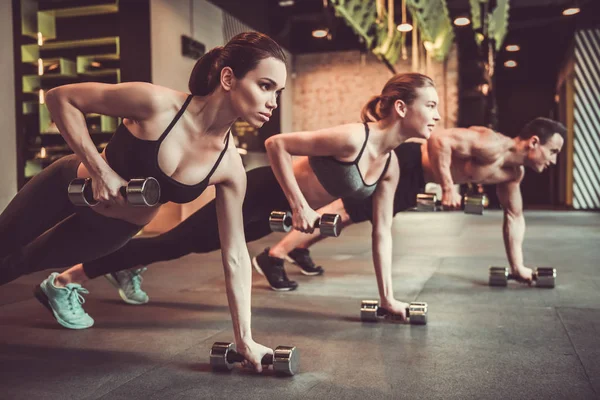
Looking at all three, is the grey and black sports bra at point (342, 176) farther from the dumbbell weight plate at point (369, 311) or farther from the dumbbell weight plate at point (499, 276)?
the dumbbell weight plate at point (499, 276)

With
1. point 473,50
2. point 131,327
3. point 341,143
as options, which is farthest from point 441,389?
point 473,50

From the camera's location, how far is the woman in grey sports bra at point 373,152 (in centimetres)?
219

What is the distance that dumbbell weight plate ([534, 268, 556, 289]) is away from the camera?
3094mm

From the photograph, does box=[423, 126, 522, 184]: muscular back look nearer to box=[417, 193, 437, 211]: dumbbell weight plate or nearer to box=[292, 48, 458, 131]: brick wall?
box=[417, 193, 437, 211]: dumbbell weight plate

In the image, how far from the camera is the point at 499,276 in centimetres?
317

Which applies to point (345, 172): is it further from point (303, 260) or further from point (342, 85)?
point (342, 85)

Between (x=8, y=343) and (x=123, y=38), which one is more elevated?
(x=123, y=38)

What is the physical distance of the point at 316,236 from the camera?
346cm

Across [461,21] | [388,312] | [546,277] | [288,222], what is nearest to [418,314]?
[388,312]

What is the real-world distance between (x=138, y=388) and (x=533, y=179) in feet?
42.7

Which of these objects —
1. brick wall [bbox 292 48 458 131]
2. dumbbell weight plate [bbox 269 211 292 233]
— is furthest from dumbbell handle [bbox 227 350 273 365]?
brick wall [bbox 292 48 458 131]

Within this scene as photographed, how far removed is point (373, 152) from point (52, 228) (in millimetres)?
1258

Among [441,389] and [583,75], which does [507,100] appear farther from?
[441,389]

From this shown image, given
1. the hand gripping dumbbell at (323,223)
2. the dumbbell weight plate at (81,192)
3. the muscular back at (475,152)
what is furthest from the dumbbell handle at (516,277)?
the dumbbell weight plate at (81,192)
